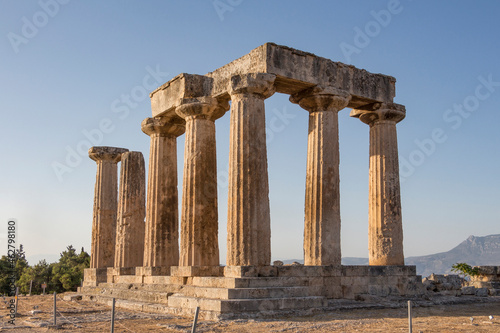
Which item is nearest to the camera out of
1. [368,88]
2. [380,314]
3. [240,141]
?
[380,314]

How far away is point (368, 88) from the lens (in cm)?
2436

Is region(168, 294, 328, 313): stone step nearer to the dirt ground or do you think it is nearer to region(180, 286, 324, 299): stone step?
region(180, 286, 324, 299): stone step

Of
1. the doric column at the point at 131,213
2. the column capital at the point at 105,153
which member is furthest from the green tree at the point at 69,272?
the doric column at the point at 131,213

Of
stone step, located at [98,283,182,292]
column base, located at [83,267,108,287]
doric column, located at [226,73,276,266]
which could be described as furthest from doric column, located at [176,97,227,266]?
column base, located at [83,267,108,287]

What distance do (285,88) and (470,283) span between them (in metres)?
19.1

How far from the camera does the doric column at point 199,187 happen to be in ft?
74.1

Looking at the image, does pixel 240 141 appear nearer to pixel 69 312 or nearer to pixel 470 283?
pixel 69 312

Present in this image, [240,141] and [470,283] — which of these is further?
[470,283]

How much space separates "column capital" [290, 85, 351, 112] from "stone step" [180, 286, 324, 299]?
7115 millimetres

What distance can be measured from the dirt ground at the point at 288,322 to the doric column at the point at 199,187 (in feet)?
12.0

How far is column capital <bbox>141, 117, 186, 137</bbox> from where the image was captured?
2631cm

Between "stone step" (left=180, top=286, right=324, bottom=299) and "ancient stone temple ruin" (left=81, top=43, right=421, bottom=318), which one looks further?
"ancient stone temple ruin" (left=81, top=43, right=421, bottom=318)

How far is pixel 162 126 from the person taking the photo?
26.3m

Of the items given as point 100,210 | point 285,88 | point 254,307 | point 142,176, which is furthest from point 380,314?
point 100,210
